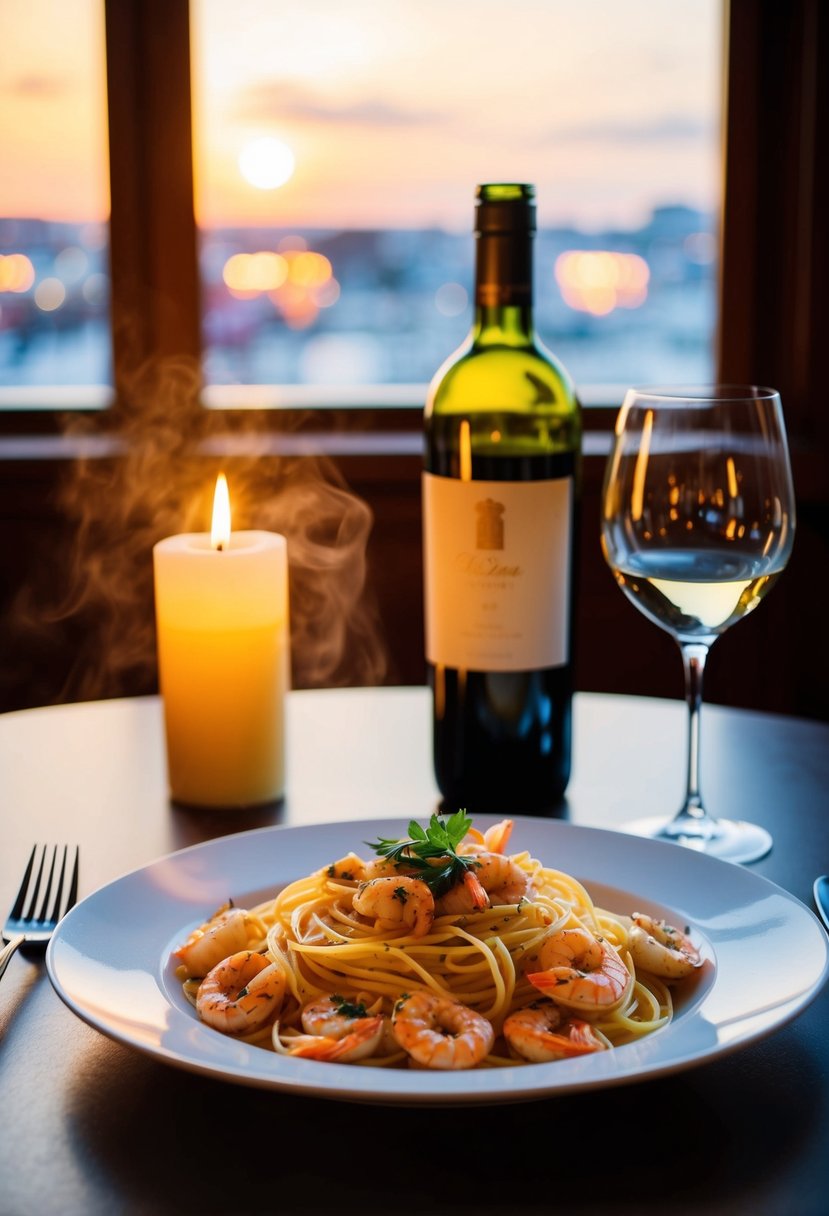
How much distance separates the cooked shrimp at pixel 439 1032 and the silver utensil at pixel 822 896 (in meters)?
0.33

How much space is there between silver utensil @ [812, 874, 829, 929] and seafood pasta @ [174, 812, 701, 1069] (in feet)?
0.44

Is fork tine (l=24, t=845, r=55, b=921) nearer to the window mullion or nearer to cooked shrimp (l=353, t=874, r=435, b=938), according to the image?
cooked shrimp (l=353, t=874, r=435, b=938)

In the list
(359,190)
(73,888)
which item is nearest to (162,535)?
(359,190)

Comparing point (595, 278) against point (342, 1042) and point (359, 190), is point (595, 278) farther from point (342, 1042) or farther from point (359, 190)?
point (342, 1042)

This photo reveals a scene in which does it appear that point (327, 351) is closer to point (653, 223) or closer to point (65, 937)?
point (653, 223)

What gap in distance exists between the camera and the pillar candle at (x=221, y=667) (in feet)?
4.35

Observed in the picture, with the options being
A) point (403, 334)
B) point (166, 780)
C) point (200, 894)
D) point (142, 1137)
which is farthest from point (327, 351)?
point (142, 1137)

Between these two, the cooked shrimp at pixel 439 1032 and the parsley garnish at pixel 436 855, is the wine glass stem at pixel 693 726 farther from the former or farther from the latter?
the cooked shrimp at pixel 439 1032

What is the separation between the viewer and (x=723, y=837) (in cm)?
122

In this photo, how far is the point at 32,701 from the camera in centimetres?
311

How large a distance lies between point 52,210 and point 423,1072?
113 inches

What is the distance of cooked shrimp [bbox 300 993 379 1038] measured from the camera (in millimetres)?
792

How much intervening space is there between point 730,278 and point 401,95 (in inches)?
34.5

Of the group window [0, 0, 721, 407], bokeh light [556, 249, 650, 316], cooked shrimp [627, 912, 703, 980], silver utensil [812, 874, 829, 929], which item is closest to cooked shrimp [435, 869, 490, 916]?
cooked shrimp [627, 912, 703, 980]
